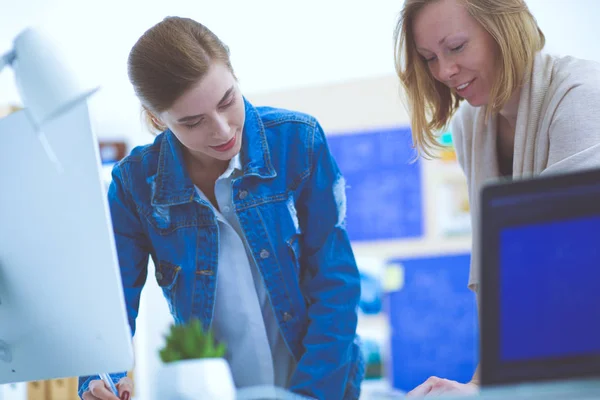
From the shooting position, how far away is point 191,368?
713mm

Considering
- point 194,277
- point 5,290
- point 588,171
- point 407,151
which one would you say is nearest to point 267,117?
point 194,277

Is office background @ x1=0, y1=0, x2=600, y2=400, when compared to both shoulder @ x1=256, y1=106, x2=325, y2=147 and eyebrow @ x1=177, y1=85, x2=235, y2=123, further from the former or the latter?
eyebrow @ x1=177, y1=85, x2=235, y2=123

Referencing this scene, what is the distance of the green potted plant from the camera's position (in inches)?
27.7

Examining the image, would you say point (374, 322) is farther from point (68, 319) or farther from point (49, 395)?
point (68, 319)

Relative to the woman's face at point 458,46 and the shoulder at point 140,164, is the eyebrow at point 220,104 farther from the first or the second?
the woman's face at point 458,46

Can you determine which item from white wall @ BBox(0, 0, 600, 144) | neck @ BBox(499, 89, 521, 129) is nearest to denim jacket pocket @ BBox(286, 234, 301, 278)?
neck @ BBox(499, 89, 521, 129)

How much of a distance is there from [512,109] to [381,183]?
238 cm

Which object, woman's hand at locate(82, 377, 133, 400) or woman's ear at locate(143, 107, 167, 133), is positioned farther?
woman's ear at locate(143, 107, 167, 133)

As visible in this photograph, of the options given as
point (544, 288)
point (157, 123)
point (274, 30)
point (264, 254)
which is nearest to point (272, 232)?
point (264, 254)

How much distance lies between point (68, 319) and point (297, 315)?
475 millimetres

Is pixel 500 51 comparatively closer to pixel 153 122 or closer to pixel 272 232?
pixel 272 232

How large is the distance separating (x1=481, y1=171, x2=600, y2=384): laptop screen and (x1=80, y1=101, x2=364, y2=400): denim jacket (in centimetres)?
63

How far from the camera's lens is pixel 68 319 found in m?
0.91

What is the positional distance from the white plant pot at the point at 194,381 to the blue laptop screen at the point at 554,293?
11.4 inches
